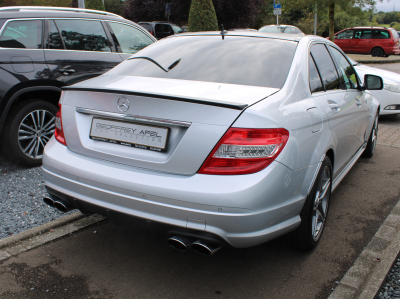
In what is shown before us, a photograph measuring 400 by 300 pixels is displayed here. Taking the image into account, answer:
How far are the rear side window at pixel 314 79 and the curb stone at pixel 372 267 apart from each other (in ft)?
4.28

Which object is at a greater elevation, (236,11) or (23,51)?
(236,11)

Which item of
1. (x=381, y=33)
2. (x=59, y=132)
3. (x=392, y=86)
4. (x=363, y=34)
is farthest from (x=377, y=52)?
(x=59, y=132)

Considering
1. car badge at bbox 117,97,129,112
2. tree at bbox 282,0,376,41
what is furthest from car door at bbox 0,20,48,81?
tree at bbox 282,0,376,41

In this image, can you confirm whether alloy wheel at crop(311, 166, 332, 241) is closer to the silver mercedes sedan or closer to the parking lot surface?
the silver mercedes sedan

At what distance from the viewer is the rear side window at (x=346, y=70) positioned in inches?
153

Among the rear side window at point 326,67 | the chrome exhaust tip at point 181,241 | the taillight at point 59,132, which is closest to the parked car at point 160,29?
the rear side window at point 326,67

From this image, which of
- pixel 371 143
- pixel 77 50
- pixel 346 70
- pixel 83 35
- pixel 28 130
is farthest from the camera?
pixel 371 143

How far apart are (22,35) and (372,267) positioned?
14.1 feet

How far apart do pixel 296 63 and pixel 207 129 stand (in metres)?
1.11

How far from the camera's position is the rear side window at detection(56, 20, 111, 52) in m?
4.96

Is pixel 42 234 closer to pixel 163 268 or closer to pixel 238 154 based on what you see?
pixel 163 268

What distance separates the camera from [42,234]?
320 cm

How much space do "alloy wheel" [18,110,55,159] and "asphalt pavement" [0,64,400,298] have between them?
71.2 inches

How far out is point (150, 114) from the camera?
228 centimetres
